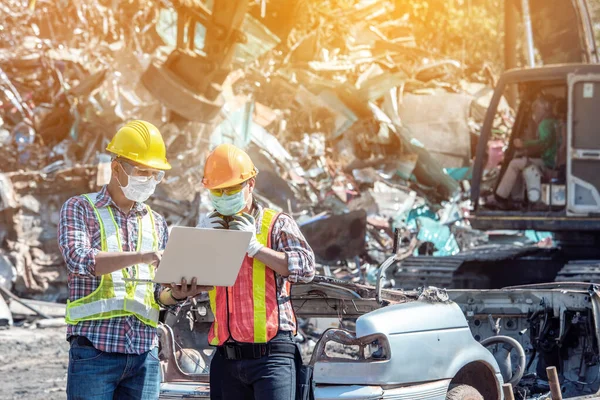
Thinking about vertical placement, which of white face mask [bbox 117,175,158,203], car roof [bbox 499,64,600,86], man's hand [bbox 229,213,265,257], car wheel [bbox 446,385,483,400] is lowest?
car wheel [bbox 446,385,483,400]

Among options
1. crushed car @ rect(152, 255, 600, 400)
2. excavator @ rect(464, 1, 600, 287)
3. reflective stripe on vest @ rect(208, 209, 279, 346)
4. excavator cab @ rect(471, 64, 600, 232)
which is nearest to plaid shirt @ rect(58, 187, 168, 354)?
reflective stripe on vest @ rect(208, 209, 279, 346)

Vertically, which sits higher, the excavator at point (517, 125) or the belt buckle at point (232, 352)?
the excavator at point (517, 125)

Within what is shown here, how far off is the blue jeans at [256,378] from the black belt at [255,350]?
0.7 inches

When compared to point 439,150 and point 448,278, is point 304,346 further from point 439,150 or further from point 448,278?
point 439,150

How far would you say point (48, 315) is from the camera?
1313 centimetres

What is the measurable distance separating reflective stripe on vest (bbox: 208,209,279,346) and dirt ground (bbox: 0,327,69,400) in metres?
4.58

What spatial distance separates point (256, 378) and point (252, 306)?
0.31 metres

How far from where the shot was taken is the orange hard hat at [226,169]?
4434 mm

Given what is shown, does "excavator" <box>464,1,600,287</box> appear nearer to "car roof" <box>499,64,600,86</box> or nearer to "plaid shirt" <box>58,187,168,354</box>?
"car roof" <box>499,64,600,86</box>

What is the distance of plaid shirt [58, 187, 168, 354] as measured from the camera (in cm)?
412

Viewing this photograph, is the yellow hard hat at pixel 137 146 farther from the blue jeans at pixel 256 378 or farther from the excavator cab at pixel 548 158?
the excavator cab at pixel 548 158

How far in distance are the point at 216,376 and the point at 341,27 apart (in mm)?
23153

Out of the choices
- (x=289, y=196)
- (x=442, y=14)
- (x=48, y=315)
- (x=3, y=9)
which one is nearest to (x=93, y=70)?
(x=3, y=9)

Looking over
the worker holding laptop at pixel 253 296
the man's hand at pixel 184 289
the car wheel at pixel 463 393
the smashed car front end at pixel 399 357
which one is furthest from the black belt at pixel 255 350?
the car wheel at pixel 463 393
